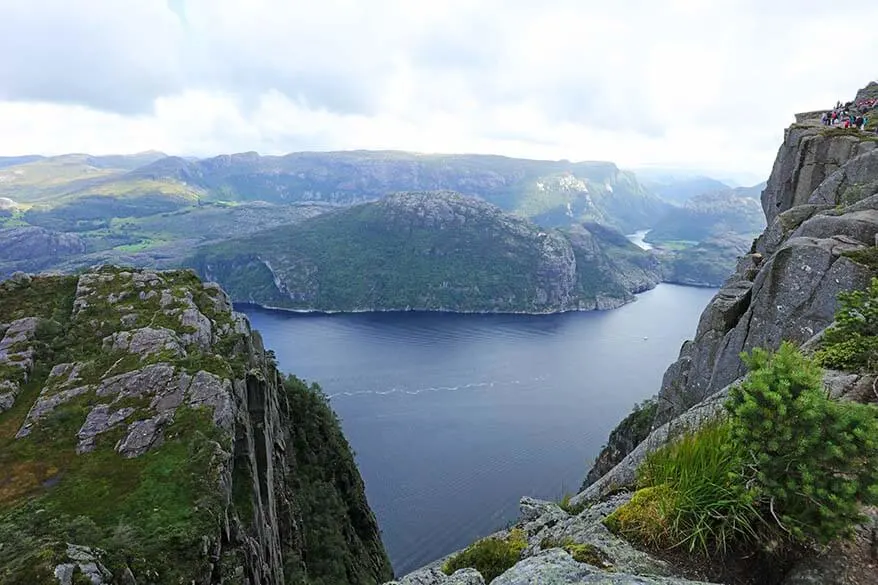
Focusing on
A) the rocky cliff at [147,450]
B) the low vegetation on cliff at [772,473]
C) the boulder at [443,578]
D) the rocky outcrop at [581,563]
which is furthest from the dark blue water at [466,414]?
the low vegetation on cliff at [772,473]

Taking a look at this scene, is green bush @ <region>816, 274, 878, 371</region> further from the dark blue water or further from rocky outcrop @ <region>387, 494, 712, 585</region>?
the dark blue water

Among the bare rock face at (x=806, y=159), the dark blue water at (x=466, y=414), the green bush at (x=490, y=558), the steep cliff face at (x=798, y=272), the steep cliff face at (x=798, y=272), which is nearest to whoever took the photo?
the green bush at (x=490, y=558)

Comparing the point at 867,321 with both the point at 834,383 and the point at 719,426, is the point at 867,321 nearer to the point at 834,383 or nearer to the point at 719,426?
the point at 834,383

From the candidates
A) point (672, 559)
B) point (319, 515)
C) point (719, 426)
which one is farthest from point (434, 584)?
point (319, 515)

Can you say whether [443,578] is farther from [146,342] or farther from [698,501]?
[146,342]

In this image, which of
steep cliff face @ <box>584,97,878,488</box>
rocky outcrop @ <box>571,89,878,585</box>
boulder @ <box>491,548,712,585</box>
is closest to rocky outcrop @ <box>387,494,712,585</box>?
boulder @ <box>491,548,712,585</box>

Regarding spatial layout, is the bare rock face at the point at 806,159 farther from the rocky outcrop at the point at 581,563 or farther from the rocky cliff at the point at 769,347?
the rocky outcrop at the point at 581,563
